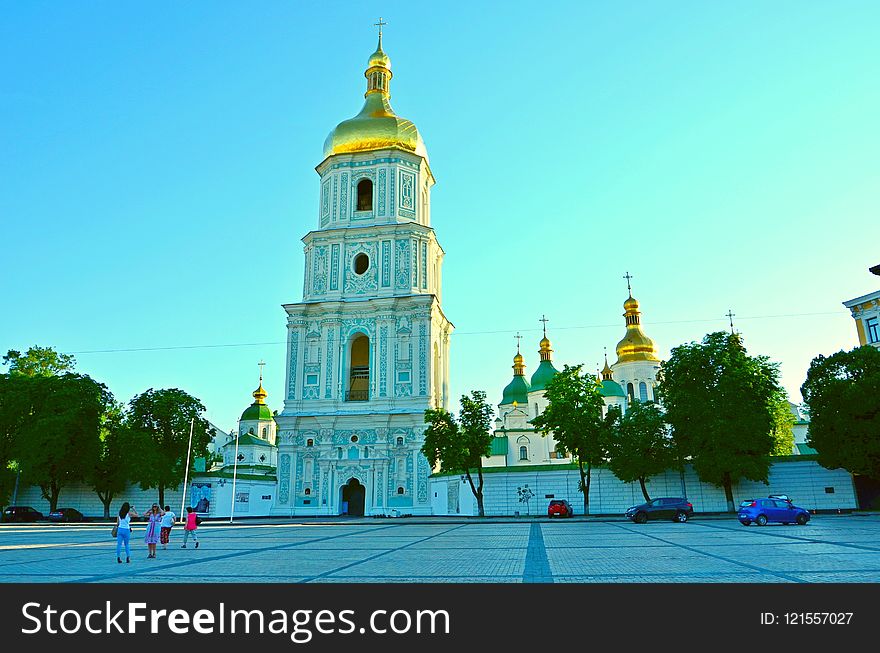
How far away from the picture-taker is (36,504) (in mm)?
47438

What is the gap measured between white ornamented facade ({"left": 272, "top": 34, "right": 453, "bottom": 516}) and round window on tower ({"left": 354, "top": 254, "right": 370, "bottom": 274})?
0.08m

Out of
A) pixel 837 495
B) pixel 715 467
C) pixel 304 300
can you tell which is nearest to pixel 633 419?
pixel 715 467

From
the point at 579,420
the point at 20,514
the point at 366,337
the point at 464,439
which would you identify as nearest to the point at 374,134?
the point at 366,337

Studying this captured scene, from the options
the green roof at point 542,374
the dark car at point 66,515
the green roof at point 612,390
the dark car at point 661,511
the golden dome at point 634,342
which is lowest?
the dark car at point 66,515

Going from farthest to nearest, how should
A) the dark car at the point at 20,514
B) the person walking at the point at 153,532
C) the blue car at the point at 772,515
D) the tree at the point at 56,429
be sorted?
the dark car at the point at 20,514 < the tree at the point at 56,429 < the blue car at the point at 772,515 < the person walking at the point at 153,532

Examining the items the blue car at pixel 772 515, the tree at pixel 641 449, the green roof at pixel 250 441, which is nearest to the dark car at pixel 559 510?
the tree at pixel 641 449

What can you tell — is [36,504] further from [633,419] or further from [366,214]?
[633,419]

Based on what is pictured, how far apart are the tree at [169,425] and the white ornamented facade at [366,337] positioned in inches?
224

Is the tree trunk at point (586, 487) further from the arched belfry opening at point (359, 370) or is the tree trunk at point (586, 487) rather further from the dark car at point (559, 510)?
the arched belfry opening at point (359, 370)

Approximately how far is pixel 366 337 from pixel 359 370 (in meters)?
2.70

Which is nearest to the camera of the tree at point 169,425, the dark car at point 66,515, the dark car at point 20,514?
the dark car at point 66,515

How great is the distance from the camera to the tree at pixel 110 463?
44188 mm

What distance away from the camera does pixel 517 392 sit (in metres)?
73.4
